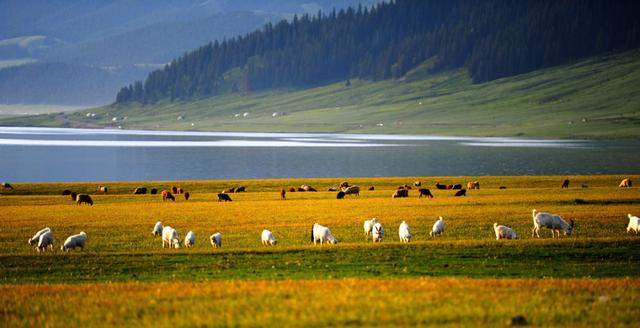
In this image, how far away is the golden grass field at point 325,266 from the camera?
16500 millimetres

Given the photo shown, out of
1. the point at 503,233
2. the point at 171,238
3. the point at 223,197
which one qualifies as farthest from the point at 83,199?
the point at 503,233

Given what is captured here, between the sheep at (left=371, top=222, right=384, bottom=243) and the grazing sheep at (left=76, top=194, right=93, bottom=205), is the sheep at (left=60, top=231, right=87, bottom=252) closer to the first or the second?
the sheep at (left=371, top=222, right=384, bottom=243)

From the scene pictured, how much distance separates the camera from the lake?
96.6 m

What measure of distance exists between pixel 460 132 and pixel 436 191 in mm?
131481

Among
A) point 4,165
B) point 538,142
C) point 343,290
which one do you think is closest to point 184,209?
point 343,290

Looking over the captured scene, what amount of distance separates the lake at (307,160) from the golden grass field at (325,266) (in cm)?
4137

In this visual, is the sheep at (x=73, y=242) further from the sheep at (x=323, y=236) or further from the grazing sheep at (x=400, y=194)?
the grazing sheep at (x=400, y=194)

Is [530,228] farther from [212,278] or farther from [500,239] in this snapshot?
[212,278]

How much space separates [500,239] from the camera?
31219 mm

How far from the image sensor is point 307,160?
4596 inches

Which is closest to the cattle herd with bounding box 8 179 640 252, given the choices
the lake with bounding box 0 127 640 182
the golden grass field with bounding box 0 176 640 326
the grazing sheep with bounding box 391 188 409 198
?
the golden grass field with bounding box 0 176 640 326

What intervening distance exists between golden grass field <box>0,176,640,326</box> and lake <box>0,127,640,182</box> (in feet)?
136

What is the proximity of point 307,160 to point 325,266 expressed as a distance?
90.6 meters

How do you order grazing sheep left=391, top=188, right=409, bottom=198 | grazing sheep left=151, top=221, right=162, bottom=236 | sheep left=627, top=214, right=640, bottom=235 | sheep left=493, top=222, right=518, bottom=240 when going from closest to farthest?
1. sheep left=493, top=222, right=518, bottom=240
2. sheep left=627, top=214, right=640, bottom=235
3. grazing sheep left=151, top=221, right=162, bottom=236
4. grazing sheep left=391, top=188, right=409, bottom=198
